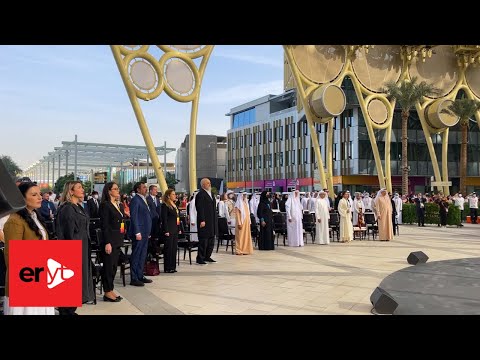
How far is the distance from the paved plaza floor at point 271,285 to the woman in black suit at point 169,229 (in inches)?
10.6

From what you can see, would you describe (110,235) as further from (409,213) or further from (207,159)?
(207,159)

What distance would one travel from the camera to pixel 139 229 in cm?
741

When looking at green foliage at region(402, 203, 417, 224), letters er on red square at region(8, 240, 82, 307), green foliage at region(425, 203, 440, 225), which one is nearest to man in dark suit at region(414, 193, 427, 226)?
green foliage at region(425, 203, 440, 225)

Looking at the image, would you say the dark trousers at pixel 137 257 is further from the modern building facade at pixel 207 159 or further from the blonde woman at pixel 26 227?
the modern building facade at pixel 207 159

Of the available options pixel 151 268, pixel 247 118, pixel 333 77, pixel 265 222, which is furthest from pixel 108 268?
pixel 247 118

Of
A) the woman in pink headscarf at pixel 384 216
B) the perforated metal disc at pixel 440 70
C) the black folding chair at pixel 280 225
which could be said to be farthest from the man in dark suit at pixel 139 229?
the perforated metal disc at pixel 440 70

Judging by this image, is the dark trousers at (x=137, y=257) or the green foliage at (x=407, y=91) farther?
the green foliage at (x=407, y=91)

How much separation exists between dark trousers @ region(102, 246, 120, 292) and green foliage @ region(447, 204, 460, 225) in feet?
63.1

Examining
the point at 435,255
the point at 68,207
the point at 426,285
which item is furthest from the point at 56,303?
the point at 435,255

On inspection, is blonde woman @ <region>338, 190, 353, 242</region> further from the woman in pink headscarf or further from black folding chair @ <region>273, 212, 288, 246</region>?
black folding chair @ <region>273, 212, 288, 246</region>

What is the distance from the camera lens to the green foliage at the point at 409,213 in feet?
78.8
